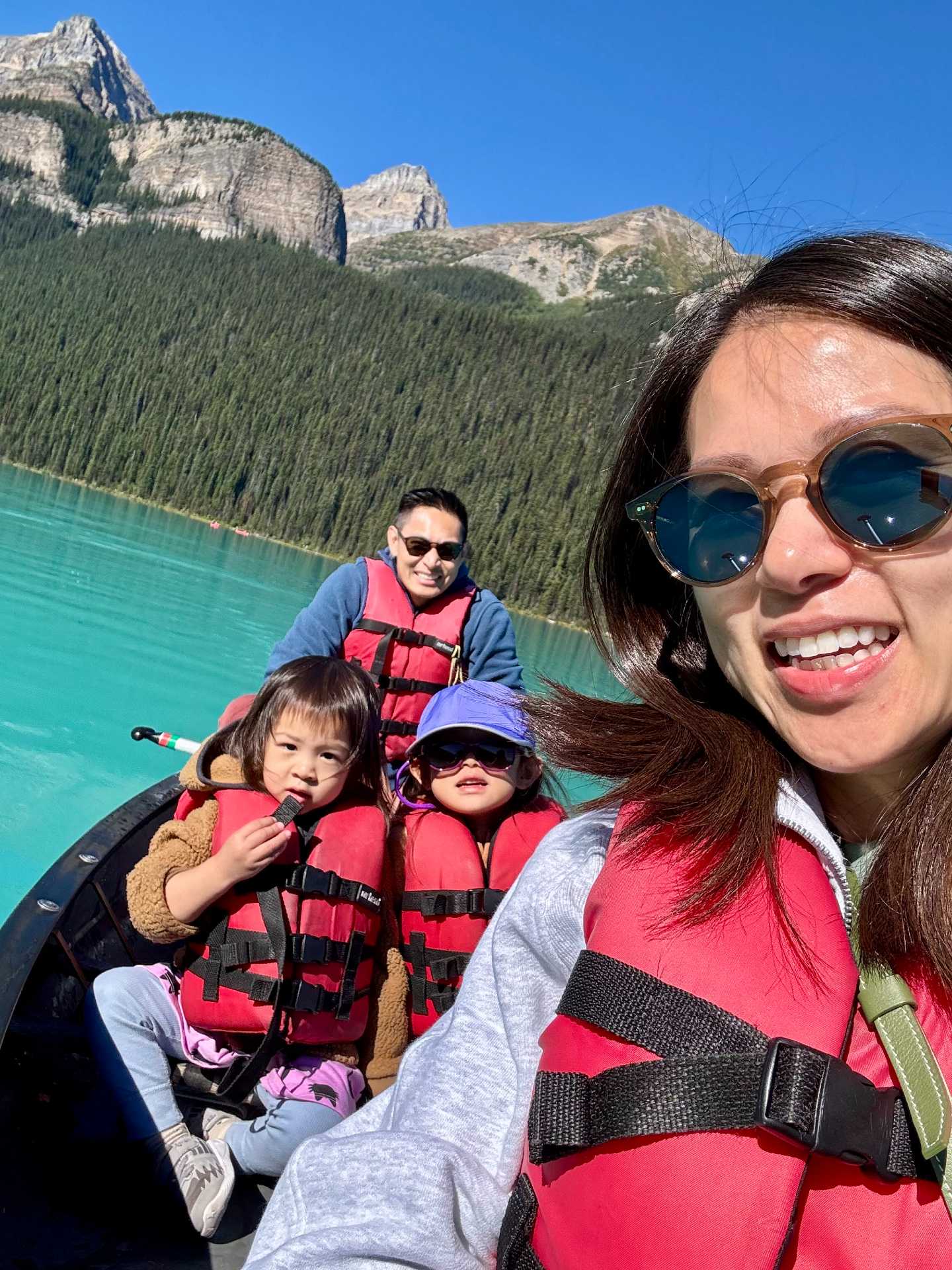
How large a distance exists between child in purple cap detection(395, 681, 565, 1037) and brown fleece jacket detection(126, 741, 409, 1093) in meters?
0.05

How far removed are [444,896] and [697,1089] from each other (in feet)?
6.05

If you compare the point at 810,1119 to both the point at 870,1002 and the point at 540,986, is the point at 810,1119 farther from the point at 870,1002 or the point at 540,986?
the point at 540,986

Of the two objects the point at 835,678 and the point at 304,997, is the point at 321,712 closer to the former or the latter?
the point at 304,997

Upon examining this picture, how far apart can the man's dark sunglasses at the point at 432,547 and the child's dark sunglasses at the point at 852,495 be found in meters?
2.89

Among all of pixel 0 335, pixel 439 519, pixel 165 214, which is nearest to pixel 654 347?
pixel 439 519

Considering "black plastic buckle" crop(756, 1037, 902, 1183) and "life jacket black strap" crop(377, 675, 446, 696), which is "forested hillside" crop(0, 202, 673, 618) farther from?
"black plastic buckle" crop(756, 1037, 902, 1183)

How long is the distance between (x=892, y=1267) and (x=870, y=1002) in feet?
0.64

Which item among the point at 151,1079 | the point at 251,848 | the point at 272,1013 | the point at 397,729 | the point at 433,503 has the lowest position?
the point at 151,1079

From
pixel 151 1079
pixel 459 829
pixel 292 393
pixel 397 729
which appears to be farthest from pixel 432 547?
pixel 292 393

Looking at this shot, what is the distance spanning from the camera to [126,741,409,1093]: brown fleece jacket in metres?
2.31

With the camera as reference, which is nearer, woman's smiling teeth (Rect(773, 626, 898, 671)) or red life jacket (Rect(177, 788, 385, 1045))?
woman's smiling teeth (Rect(773, 626, 898, 671))

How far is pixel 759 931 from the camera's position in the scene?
2.88 ft

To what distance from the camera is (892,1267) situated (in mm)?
708

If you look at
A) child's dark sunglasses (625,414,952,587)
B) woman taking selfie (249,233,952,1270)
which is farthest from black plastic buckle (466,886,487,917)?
child's dark sunglasses (625,414,952,587)
